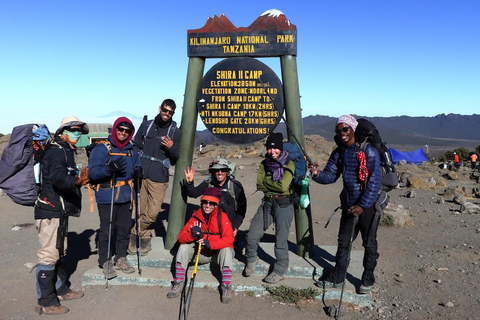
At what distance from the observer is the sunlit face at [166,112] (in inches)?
245

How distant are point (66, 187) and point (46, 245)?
2.59 ft

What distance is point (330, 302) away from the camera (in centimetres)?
541

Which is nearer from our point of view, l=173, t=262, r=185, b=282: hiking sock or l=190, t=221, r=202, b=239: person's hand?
l=190, t=221, r=202, b=239: person's hand

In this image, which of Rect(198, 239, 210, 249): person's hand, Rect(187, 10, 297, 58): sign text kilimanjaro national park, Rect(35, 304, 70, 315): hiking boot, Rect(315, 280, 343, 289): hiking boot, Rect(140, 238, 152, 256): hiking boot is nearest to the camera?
Rect(35, 304, 70, 315): hiking boot

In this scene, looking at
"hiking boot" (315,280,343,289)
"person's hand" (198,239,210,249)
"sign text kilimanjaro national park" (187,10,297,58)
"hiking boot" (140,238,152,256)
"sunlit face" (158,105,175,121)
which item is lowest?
"hiking boot" (315,280,343,289)

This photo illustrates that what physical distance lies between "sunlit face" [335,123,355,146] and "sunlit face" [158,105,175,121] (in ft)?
7.92

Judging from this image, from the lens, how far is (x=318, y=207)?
40.0 ft

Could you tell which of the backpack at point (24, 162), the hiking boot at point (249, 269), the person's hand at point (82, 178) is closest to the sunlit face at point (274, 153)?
the hiking boot at point (249, 269)

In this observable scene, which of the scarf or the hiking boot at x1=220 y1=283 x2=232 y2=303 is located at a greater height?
the scarf

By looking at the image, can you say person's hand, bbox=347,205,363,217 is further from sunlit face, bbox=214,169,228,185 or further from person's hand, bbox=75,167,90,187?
person's hand, bbox=75,167,90,187

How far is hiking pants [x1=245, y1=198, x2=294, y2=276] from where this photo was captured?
18.4 ft

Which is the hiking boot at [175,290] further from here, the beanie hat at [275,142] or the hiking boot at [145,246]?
the beanie hat at [275,142]

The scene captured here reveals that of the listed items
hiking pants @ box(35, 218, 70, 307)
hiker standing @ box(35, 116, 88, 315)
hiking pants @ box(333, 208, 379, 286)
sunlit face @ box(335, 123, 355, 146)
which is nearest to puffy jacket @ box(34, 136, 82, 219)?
hiker standing @ box(35, 116, 88, 315)

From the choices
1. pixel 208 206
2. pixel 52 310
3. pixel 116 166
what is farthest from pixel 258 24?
pixel 52 310
